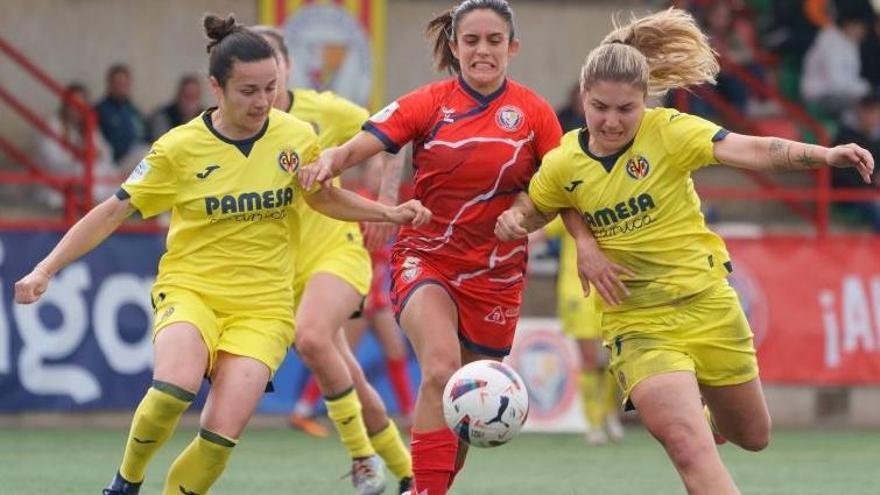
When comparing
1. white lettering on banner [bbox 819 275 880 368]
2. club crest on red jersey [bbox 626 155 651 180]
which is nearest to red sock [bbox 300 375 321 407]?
white lettering on banner [bbox 819 275 880 368]

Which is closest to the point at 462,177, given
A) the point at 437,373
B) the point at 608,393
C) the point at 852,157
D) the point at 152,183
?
the point at 437,373

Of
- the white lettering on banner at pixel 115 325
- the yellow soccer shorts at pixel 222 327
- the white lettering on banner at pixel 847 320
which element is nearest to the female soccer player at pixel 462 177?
the yellow soccer shorts at pixel 222 327

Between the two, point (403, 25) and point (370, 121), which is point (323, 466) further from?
point (403, 25)

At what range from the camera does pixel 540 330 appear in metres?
A: 14.2

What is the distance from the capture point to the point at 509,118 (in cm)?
797

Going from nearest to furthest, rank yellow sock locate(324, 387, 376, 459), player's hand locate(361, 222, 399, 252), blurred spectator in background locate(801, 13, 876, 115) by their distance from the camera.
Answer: player's hand locate(361, 222, 399, 252) → yellow sock locate(324, 387, 376, 459) → blurred spectator in background locate(801, 13, 876, 115)

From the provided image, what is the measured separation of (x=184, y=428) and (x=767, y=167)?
760 centimetres

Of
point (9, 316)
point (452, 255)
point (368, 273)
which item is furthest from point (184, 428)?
point (452, 255)

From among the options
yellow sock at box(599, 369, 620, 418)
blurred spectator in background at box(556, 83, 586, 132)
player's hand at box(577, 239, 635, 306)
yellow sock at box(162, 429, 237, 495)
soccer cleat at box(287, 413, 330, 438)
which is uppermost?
player's hand at box(577, 239, 635, 306)

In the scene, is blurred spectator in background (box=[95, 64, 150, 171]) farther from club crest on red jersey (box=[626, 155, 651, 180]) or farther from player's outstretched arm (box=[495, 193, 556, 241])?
club crest on red jersey (box=[626, 155, 651, 180])

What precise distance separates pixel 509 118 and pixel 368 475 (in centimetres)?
212

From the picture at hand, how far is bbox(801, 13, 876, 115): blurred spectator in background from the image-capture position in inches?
691

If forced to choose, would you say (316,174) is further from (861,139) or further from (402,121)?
(861,139)

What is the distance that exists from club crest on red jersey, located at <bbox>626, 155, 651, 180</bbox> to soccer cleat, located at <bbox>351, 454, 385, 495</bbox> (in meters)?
2.62
